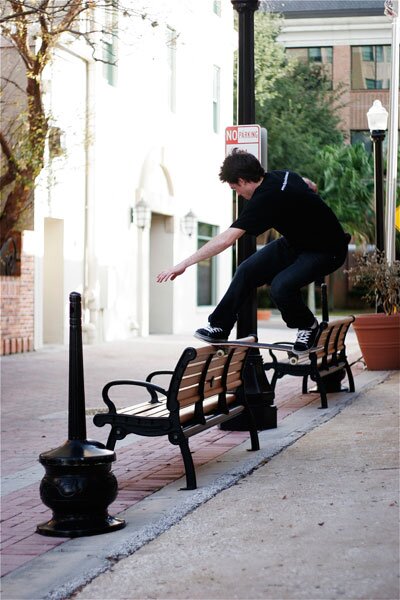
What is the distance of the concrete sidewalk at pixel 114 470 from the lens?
5754 mm

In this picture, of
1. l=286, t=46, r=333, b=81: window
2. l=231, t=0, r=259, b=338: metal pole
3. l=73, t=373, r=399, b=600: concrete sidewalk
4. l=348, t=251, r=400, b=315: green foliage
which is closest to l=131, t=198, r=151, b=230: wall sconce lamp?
l=348, t=251, r=400, b=315: green foliage

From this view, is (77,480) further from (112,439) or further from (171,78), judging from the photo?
(171,78)

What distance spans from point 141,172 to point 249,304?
18491mm

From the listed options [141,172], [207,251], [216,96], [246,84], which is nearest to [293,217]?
[207,251]

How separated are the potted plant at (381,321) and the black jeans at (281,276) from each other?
925 centimetres

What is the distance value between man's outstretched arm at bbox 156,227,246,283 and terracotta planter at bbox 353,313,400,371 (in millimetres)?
9900

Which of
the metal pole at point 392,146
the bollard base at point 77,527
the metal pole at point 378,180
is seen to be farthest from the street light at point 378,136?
the bollard base at point 77,527

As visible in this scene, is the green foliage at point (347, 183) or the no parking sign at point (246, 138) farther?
the green foliage at point (347, 183)

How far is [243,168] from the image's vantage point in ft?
25.0

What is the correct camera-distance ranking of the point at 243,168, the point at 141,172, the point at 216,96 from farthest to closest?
the point at 216,96
the point at 141,172
the point at 243,168

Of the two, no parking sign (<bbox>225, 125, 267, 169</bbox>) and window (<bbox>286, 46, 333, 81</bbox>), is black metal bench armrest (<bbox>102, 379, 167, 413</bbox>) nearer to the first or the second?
no parking sign (<bbox>225, 125, 267, 169</bbox>)

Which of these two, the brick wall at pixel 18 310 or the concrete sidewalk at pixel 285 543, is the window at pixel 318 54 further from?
the concrete sidewalk at pixel 285 543

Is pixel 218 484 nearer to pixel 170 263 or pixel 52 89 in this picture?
pixel 52 89

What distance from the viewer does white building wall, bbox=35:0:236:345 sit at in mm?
24656
